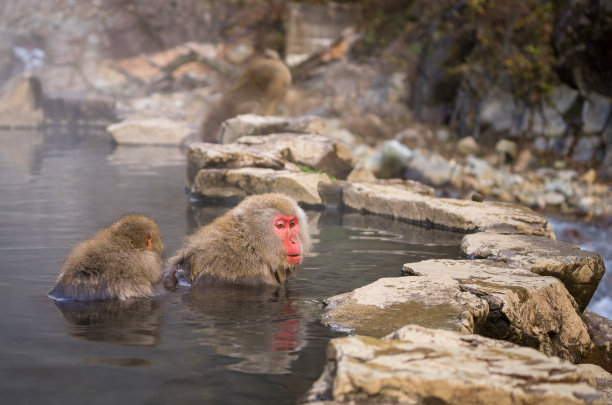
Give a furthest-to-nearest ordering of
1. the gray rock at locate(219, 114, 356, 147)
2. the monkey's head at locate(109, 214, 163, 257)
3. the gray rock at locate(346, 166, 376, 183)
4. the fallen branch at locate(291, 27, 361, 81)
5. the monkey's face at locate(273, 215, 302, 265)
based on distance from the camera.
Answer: the fallen branch at locate(291, 27, 361, 81), the gray rock at locate(219, 114, 356, 147), the gray rock at locate(346, 166, 376, 183), the monkey's face at locate(273, 215, 302, 265), the monkey's head at locate(109, 214, 163, 257)

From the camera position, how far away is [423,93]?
13.9 metres

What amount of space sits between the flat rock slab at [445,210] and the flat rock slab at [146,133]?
24.1 ft

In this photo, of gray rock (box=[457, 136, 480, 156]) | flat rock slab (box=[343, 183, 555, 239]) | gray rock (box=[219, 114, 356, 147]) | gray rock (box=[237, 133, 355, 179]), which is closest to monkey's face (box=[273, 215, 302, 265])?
flat rock slab (box=[343, 183, 555, 239])

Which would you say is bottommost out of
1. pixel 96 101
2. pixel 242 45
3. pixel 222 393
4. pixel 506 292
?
pixel 222 393

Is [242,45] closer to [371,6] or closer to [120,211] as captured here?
[371,6]

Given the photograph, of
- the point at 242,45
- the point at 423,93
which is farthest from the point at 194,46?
the point at 423,93

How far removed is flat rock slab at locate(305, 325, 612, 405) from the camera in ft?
6.46

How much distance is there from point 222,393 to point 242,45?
1839 centimetres

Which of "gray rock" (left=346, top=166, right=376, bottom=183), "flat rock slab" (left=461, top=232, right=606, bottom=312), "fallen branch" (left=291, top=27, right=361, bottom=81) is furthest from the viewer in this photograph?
"fallen branch" (left=291, top=27, right=361, bottom=81)

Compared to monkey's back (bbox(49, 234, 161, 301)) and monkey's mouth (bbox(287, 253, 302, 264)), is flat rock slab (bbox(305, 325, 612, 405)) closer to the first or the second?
monkey's mouth (bbox(287, 253, 302, 264))

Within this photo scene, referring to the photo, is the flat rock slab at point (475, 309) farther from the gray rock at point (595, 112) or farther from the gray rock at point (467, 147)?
the gray rock at point (467, 147)

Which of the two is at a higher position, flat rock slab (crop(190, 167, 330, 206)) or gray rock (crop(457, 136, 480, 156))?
gray rock (crop(457, 136, 480, 156))

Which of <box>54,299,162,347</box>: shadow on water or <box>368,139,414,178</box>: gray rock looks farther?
<box>368,139,414,178</box>: gray rock

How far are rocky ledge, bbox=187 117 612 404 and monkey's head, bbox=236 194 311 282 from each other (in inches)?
15.6
